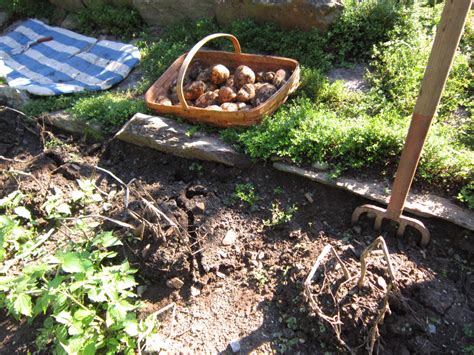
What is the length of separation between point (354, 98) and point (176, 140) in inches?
64.1

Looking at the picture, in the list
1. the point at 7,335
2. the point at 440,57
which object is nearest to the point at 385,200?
the point at 440,57

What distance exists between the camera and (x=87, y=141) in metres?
3.96

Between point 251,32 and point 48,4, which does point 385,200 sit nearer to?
point 251,32

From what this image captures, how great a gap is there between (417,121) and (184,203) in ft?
5.69

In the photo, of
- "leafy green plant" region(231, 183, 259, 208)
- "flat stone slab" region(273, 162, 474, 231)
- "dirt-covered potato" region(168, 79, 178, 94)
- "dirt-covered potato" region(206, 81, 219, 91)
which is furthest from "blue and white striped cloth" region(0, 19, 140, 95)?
"flat stone slab" region(273, 162, 474, 231)

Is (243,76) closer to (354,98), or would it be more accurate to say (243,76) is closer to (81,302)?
(354,98)

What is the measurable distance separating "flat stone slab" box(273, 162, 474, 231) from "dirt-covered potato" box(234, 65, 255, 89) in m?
1.11

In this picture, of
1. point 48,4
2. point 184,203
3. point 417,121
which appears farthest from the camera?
point 48,4

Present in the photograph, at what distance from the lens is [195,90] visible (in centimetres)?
375

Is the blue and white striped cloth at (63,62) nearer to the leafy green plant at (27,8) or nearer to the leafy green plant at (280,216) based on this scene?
the leafy green plant at (27,8)

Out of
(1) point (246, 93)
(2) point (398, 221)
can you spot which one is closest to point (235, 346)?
(2) point (398, 221)

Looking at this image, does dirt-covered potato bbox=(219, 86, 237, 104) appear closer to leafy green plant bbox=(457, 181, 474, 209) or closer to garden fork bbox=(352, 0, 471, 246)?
garden fork bbox=(352, 0, 471, 246)

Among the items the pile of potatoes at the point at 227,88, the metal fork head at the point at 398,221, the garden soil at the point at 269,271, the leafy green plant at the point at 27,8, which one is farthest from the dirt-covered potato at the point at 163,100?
the leafy green plant at the point at 27,8

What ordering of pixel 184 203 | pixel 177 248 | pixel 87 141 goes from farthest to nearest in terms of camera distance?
pixel 87 141
pixel 184 203
pixel 177 248
